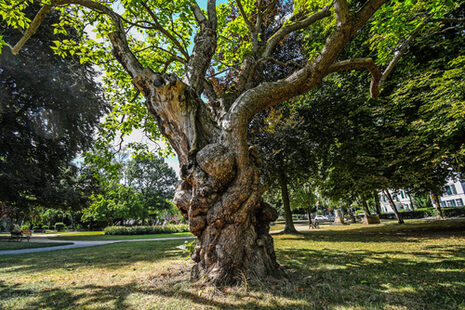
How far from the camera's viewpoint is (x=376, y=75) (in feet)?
14.2

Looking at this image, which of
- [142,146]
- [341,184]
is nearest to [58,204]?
[142,146]

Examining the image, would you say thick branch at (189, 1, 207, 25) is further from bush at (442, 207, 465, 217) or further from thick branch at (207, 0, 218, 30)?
bush at (442, 207, 465, 217)

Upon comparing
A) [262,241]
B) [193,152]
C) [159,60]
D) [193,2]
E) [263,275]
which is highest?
[193,2]

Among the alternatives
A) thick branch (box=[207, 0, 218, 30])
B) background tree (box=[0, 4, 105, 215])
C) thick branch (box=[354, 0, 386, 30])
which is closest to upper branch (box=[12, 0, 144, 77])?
thick branch (box=[207, 0, 218, 30])

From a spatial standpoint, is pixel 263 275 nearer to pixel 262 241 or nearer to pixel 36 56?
pixel 262 241

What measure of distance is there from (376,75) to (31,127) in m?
18.3

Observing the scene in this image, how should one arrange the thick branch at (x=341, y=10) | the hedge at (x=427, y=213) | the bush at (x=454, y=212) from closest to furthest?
the thick branch at (x=341, y=10), the bush at (x=454, y=212), the hedge at (x=427, y=213)

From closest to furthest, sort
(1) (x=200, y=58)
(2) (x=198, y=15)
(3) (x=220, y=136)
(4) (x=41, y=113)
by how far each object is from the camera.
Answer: (3) (x=220, y=136) < (1) (x=200, y=58) < (2) (x=198, y=15) < (4) (x=41, y=113)

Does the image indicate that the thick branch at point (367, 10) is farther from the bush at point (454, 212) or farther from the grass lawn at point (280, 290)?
the bush at point (454, 212)

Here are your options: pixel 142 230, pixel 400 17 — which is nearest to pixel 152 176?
pixel 142 230

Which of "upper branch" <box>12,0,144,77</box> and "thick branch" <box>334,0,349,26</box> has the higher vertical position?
"upper branch" <box>12,0,144,77</box>

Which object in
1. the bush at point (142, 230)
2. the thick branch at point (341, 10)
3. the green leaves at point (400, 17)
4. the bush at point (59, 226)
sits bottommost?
the bush at point (142, 230)

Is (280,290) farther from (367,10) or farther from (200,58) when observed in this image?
(200,58)

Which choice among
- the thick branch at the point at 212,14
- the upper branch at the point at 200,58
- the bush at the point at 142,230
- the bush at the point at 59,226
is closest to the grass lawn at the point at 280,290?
the upper branch at the point at 200,58
